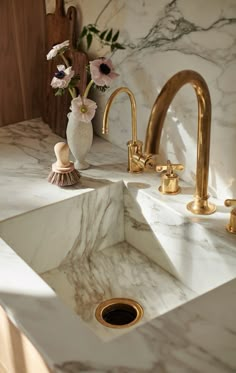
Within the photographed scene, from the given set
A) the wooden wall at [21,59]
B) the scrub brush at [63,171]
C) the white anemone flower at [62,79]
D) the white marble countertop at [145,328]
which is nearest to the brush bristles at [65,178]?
the scrub brush at [63,171]

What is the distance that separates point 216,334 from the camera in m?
0.94

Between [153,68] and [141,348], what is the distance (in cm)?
75

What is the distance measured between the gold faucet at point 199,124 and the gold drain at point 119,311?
260 millimetres

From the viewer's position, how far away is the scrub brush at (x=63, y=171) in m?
1.44

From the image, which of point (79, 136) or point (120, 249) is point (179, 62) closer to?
point (79, 136)

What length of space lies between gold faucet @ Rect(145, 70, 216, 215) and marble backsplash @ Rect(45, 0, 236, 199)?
0.22 feet

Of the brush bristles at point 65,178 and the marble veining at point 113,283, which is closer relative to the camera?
the marble veining at point 113,283

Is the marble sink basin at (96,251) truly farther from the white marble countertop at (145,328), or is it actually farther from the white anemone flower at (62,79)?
A: the white anemone flower at (62,79)

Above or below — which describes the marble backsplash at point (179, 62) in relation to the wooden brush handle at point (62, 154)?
above

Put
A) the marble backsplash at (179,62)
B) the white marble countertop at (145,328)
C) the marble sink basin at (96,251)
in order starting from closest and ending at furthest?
the white marble countertop at (145,328), the marble backsplash at (179,62), the marble sink basin at (96,251)

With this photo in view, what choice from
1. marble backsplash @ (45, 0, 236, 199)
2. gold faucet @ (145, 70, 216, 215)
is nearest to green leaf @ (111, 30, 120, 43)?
marble backsplash @ (45, 0, 236, 199)

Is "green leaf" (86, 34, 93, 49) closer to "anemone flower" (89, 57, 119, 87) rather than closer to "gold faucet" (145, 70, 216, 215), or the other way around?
"anemone flower" (89, 57, 119, 87)

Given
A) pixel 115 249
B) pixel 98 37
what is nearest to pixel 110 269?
pixel 115 249

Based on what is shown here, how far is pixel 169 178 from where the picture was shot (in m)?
1.36
